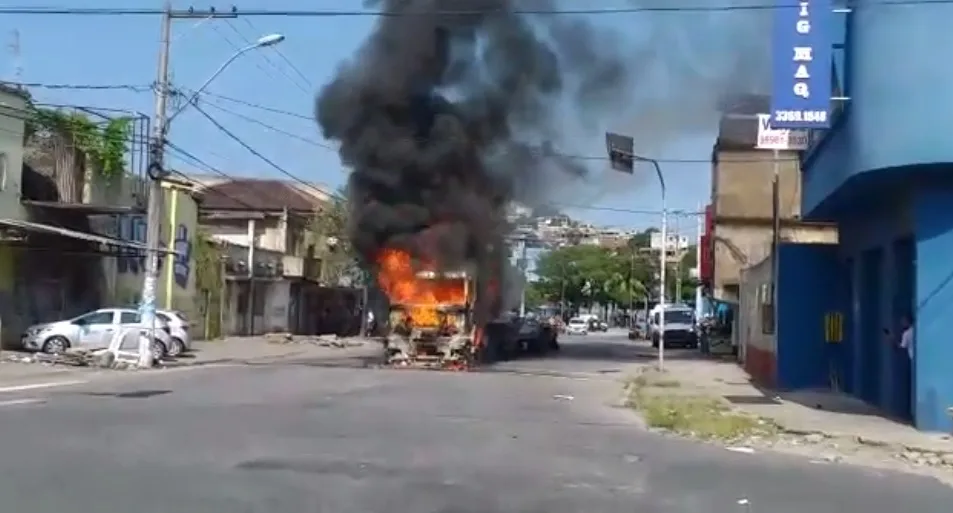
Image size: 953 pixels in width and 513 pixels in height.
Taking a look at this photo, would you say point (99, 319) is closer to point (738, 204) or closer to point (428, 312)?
point (428, 312)

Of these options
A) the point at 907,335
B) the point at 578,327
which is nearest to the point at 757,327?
the point at 907,335

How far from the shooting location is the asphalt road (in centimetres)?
1061

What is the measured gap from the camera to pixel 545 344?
177ft

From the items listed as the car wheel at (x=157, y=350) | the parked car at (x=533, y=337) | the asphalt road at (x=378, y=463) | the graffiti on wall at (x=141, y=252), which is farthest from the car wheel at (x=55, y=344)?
the parked car at (x=533, y=337)

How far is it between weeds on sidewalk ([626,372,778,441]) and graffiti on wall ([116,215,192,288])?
18.5 metres

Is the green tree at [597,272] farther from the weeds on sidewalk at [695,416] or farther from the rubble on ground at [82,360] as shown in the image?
the weeds on sidewalk at [695,416]

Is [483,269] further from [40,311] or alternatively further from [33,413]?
[33,413]

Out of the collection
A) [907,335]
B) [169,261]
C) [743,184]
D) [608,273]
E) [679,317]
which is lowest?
[907,335]

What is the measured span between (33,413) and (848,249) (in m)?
16.4

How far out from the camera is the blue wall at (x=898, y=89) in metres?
18.0

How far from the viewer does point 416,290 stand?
3653cm

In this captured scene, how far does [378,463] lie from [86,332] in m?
24.3

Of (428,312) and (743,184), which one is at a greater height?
(743,184)

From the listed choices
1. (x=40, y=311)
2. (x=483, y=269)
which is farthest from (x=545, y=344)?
(x=40, y=311)
